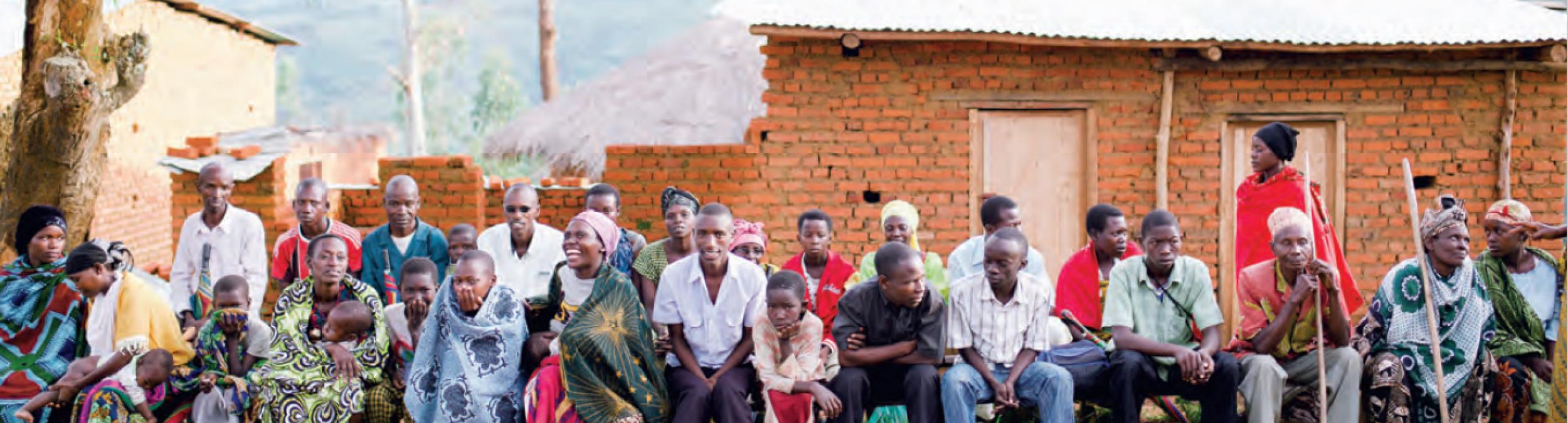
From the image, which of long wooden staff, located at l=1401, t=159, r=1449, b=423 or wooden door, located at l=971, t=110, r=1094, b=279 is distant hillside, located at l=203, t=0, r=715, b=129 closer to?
wooden door, located at l=971, t=110, r=1094, b=279

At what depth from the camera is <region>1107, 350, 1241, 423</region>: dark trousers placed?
5.52 m

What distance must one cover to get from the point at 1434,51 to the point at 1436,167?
0.82 metres

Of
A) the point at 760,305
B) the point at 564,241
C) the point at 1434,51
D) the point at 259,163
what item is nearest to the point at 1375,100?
the point at 1434,51

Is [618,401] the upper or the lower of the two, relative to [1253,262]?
lower

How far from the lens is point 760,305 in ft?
19.0

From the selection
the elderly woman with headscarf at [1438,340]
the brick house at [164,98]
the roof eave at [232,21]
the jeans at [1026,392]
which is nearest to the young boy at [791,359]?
the jeans at [1026,392]

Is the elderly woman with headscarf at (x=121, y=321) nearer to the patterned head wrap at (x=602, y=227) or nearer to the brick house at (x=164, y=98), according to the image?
the patterned head wrap at (x=602, y=227)

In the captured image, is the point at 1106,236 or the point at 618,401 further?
the point at 1106,236

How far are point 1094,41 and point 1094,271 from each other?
10.7 feet

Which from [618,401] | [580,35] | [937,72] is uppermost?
[580,35]

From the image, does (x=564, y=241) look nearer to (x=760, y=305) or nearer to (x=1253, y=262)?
(x=760, y=305)

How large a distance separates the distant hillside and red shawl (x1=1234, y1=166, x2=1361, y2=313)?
4980 centimetres

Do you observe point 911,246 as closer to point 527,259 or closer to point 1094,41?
point 527,259

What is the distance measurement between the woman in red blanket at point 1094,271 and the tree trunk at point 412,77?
66.8ft
